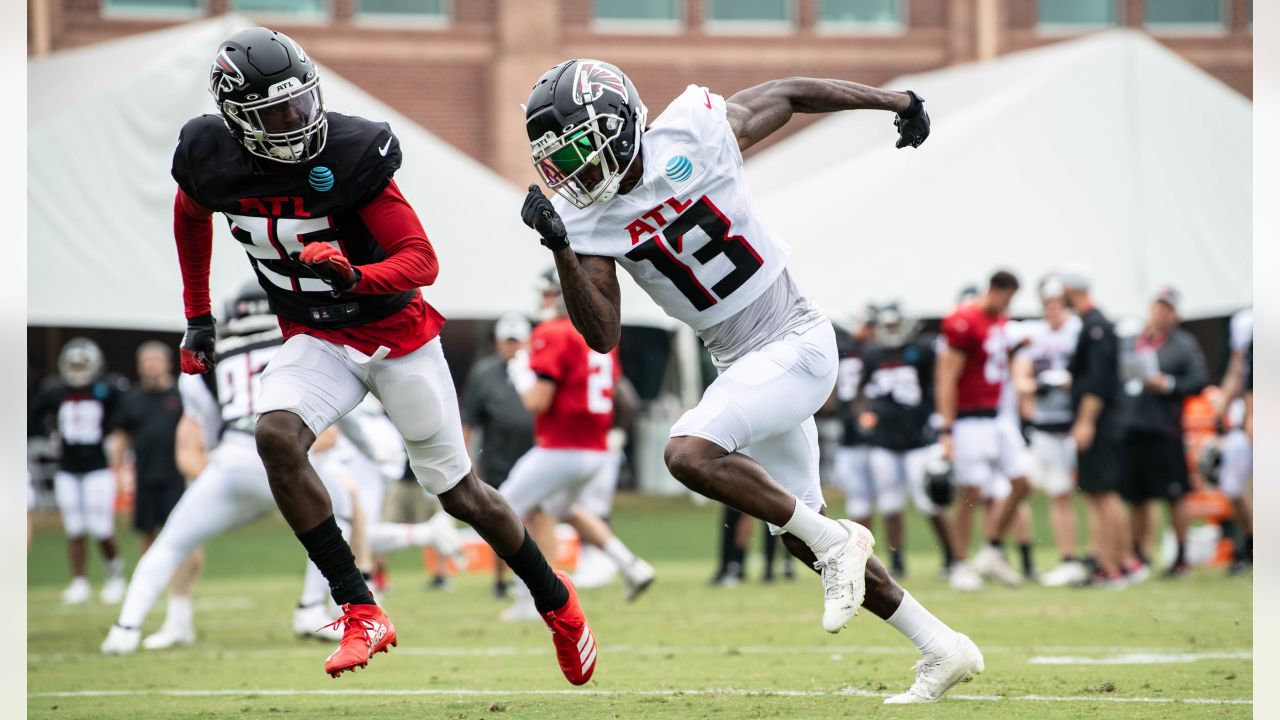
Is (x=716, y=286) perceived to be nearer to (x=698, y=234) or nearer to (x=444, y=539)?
(x=698, y=234)

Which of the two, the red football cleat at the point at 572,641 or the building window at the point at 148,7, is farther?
the building window at the point at 148,7

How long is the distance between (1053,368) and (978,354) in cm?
89

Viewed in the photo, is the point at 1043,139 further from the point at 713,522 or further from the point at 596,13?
the point at 596,13

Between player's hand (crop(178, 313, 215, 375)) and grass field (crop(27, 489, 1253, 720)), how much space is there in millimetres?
1207

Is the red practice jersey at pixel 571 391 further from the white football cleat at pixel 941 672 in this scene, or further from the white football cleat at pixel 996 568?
the white football cleat at pixel 941 672

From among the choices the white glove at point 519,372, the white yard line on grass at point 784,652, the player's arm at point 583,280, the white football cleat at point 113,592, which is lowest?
the white football cleat at point 113,592

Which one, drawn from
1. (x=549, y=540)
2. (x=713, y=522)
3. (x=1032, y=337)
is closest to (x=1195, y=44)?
(x=713, y=522)

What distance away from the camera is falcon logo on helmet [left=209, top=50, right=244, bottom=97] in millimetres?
4684

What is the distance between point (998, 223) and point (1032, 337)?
5.57 meters

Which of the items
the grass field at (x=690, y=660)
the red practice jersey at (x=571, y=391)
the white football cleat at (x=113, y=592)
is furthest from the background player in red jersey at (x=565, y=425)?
the white football cleat at (x=113, y=592)

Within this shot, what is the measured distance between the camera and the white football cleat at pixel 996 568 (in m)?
10.6

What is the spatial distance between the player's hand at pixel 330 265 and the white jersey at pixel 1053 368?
784 cm

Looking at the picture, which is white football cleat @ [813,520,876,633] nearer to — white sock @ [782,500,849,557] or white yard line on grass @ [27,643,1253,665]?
white sock @ [782,500,849,557]

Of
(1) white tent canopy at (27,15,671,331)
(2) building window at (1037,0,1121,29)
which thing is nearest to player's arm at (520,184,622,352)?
(1) white tent canopy at (27,15,671,331)
